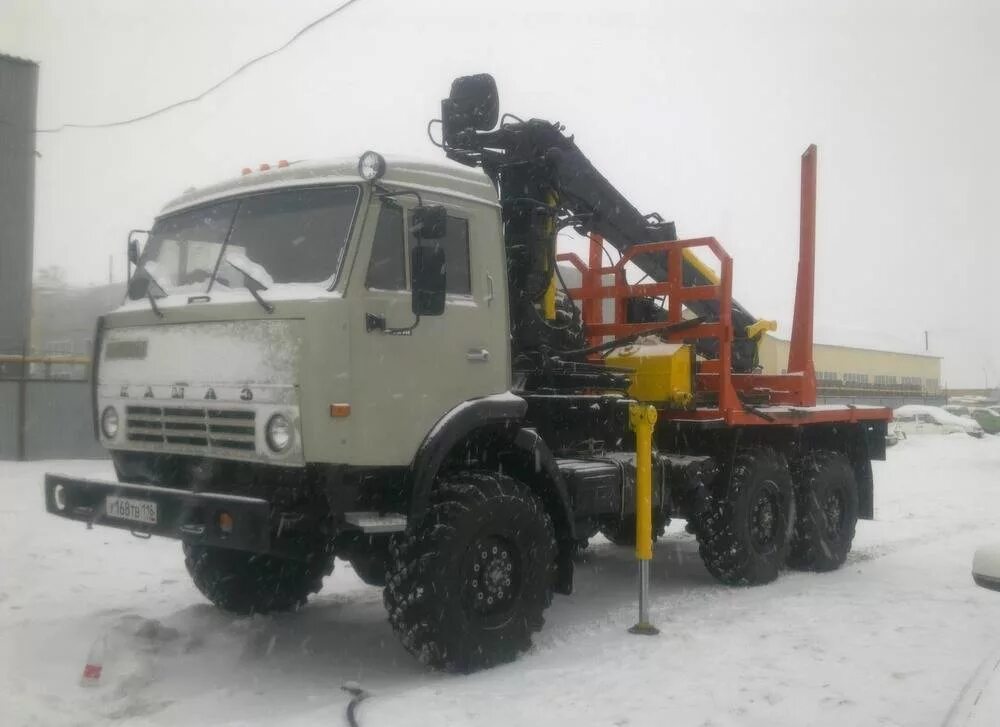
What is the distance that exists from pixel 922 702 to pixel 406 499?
2794mm

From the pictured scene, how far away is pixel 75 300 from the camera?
2097 centimetres

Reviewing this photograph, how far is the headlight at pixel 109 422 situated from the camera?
5.38 m

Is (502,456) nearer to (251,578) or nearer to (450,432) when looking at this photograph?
(450,432)

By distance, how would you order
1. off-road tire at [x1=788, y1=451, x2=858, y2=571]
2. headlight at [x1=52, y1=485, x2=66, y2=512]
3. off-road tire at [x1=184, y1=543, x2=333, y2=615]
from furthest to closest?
off-road tire at [x1=788, y1=451, x2=858, y2=571] < off-road tire at [x1=184, y1=543, x2=333, y2=615] < headlight at [x1=52, y1=485, x2=66, y2=512]

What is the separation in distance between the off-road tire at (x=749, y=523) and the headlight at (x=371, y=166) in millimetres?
4250

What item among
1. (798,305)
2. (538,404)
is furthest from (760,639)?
(798,305)

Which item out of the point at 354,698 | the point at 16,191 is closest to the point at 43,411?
the point at 16,191

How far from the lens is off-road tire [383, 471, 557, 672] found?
485cm

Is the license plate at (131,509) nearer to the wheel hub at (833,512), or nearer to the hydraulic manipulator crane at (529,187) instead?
the hydraulic manipulator crane at (529,187)

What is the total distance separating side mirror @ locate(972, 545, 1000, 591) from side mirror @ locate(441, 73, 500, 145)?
478cm

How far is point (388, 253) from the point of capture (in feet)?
16.3

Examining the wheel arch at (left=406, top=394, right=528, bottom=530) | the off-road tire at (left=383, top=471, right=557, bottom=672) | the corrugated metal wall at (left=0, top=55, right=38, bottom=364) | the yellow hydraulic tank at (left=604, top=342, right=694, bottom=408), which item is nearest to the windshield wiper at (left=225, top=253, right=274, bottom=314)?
the wheel arch at (left=406, top=394, right=528, bottom=530)

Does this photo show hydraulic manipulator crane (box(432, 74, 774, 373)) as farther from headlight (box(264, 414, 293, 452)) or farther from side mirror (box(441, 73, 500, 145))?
headlight (box(264, 414, 293, 452))

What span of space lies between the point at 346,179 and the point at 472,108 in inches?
86.4
